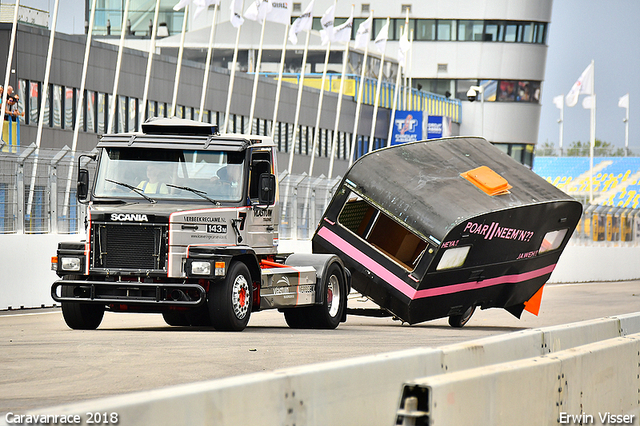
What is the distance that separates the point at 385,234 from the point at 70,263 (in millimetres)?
4908

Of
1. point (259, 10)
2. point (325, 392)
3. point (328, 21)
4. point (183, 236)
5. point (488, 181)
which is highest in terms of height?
point (328, 21)

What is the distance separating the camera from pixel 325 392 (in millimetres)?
5559

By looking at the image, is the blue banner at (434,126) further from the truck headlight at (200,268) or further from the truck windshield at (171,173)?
the truck headlight at (200,268)

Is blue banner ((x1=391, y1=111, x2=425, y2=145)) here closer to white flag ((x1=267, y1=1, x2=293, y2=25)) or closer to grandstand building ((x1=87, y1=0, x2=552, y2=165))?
grandstand building ((x1=87, y1=0, x2=552, y2=165))

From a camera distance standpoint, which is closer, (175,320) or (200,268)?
(200,268)

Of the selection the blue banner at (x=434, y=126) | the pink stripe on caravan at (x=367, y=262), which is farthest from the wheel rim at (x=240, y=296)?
the blue banner at (x=434, y=126)

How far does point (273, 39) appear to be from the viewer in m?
68.7

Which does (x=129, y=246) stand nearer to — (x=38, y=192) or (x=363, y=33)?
(x=38, y=192)

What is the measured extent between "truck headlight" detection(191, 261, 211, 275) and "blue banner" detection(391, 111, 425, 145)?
181 ft

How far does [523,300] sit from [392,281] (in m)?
3.28

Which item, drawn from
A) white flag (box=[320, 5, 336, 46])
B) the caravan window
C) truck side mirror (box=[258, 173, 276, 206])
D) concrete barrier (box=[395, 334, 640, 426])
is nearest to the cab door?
truck side mirror (box=[258, 173, 276, 206])

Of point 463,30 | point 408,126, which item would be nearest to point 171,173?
point 408,126

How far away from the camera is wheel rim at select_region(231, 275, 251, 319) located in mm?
14025

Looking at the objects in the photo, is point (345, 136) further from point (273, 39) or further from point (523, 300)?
point (523, 300)
